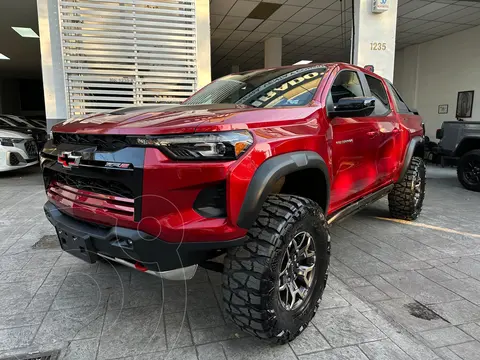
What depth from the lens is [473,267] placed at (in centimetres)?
325

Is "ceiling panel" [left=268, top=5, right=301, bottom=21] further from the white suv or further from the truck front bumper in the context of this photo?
the truck front bumper

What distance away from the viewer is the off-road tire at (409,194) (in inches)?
174

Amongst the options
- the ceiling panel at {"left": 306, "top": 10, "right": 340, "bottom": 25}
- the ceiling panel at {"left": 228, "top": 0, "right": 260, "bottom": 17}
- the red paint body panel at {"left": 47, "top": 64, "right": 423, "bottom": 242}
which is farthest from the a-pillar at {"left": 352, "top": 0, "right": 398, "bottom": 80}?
Result: the red paint body panel at {"left": 47, "top": 64, "right": 423, "bottom": 242}

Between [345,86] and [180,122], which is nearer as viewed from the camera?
[180,122]

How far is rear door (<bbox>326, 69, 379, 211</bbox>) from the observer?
105 inches

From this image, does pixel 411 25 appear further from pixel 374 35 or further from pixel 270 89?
pixel 270 89

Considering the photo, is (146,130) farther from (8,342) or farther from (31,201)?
(31,201)

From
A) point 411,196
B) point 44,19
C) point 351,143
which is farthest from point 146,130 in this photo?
point 44,19

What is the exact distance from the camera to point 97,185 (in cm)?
194

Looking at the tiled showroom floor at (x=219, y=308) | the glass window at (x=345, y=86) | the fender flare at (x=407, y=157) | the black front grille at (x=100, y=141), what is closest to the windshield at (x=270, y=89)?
the glass window at (x=345, y=86)

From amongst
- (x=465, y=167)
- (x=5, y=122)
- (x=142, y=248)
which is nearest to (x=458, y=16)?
(x=465, y=167)

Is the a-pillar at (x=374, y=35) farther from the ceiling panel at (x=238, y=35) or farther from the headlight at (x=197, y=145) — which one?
the headlight at (x=197, y=145)

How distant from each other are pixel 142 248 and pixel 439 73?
48.6ft

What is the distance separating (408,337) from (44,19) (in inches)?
299
